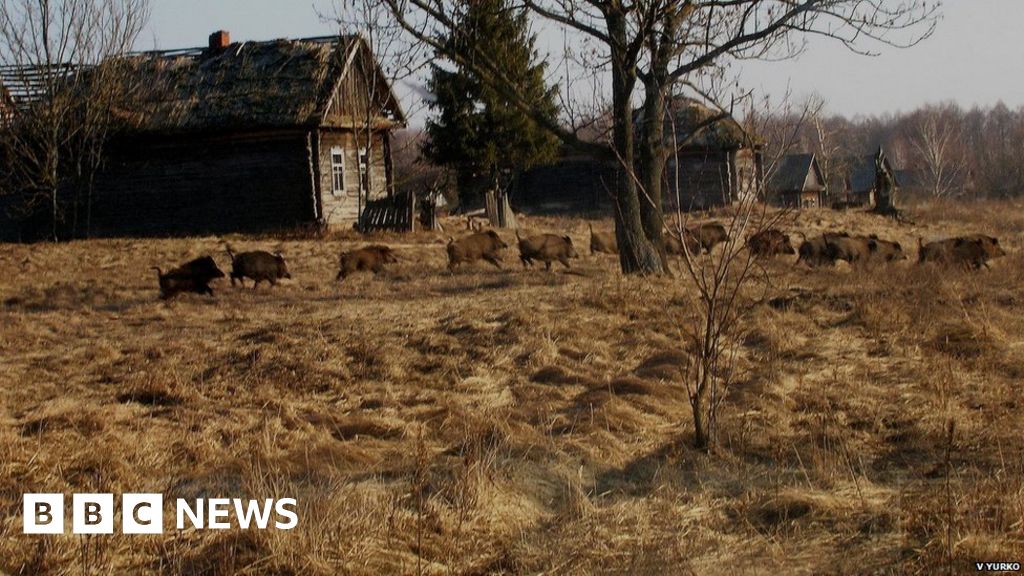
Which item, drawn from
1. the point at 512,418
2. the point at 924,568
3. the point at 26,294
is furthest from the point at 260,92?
the point at 924,568

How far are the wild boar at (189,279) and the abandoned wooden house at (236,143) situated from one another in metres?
12.2

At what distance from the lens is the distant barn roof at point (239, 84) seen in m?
27.5

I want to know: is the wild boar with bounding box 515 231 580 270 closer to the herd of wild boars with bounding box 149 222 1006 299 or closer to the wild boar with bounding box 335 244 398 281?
the herd of wild boars with bounding box 149 222 1006 299

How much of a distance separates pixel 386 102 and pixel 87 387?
922 inches

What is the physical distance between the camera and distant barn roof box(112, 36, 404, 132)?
90.1ft

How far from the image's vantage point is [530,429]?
779 cm

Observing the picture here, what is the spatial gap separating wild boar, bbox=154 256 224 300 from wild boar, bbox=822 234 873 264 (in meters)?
11.0

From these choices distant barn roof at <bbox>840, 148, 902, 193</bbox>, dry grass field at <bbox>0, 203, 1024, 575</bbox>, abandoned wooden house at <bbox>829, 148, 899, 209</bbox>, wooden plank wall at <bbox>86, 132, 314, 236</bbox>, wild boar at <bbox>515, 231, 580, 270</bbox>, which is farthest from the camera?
distant barn roof at <bbox>840, 148, 902, 193</bbox>

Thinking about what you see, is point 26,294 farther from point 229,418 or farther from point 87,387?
point 229,418

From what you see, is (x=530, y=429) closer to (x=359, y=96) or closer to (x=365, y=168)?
(x=365, y=168)

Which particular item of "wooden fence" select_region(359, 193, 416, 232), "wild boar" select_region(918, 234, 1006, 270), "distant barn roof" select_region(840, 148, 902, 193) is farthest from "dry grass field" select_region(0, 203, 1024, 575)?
"distant barn roof" select_region(840, 148, 902, 193)

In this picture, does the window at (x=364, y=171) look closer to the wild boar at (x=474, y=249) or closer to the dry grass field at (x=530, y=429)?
the wild boar at (x=474, y=249)

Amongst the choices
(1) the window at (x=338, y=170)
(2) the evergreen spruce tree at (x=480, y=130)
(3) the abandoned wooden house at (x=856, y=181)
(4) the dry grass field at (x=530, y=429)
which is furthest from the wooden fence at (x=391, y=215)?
(3) the abandoned wooden house at (x=856, y=181)

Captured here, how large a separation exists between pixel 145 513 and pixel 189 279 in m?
10.3
